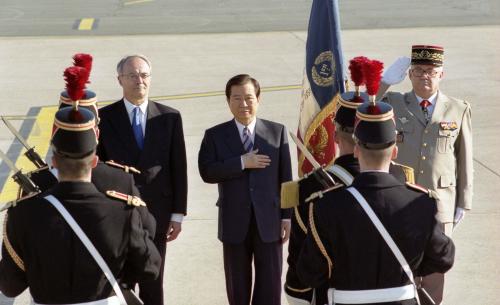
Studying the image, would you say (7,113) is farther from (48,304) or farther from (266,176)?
(48,304)

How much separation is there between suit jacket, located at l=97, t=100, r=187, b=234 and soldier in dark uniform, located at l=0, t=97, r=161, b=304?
1549mm

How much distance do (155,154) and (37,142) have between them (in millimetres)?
5595

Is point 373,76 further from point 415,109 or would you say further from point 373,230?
point 415,109

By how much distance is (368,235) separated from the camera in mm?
4258

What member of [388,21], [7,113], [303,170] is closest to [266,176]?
[303,170]

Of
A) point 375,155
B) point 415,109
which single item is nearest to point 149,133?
point 415,109

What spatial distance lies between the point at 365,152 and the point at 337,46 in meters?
2.22

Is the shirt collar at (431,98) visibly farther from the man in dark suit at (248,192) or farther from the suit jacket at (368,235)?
the suit jacket at (368,235)

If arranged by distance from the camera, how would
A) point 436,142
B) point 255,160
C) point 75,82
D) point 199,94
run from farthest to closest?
point 199,94 < point 436,142 < point 255,160 < point 75,82

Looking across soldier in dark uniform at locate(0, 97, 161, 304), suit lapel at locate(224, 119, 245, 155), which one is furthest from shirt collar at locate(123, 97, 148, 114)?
soldier in dark uniform at locate(0, 97, 161, 304)

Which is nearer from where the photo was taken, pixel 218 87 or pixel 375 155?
pixel 375 155

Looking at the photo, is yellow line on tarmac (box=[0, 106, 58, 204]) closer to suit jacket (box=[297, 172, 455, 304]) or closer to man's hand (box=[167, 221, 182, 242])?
man's hand (box=[167, 221, 182, 242])

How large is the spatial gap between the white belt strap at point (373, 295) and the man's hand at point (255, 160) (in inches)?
64.1

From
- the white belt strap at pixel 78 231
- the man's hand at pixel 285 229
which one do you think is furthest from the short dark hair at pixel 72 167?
the man's hand at pixel 285 229
